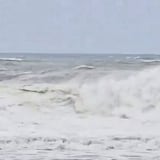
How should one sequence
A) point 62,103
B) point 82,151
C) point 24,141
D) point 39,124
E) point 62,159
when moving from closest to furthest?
point 62,159
point 82,151
point 24,141
point 39,124
point 62,103

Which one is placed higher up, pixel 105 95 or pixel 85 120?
pixel 105 95

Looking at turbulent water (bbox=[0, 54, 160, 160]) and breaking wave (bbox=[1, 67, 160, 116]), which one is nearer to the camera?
turbulent water (bbox=[0, 54, 160, 160])

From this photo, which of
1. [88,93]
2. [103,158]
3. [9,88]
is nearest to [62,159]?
[103,158]

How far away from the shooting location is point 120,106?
10.1 m

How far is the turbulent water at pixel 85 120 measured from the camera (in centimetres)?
689

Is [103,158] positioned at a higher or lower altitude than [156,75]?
lower

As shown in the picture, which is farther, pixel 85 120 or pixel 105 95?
pixel 105 95

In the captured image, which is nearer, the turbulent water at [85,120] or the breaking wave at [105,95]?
the turbulent water at [85,120]

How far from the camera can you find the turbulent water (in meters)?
6.89

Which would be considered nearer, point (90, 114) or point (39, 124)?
point (39, 124)

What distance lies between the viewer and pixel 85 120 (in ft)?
30.4

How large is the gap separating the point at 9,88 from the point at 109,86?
101 inches

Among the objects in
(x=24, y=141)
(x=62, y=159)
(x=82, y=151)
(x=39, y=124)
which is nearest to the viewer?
(x=62, y=159)

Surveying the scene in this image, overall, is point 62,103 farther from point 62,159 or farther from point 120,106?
point 62,159
